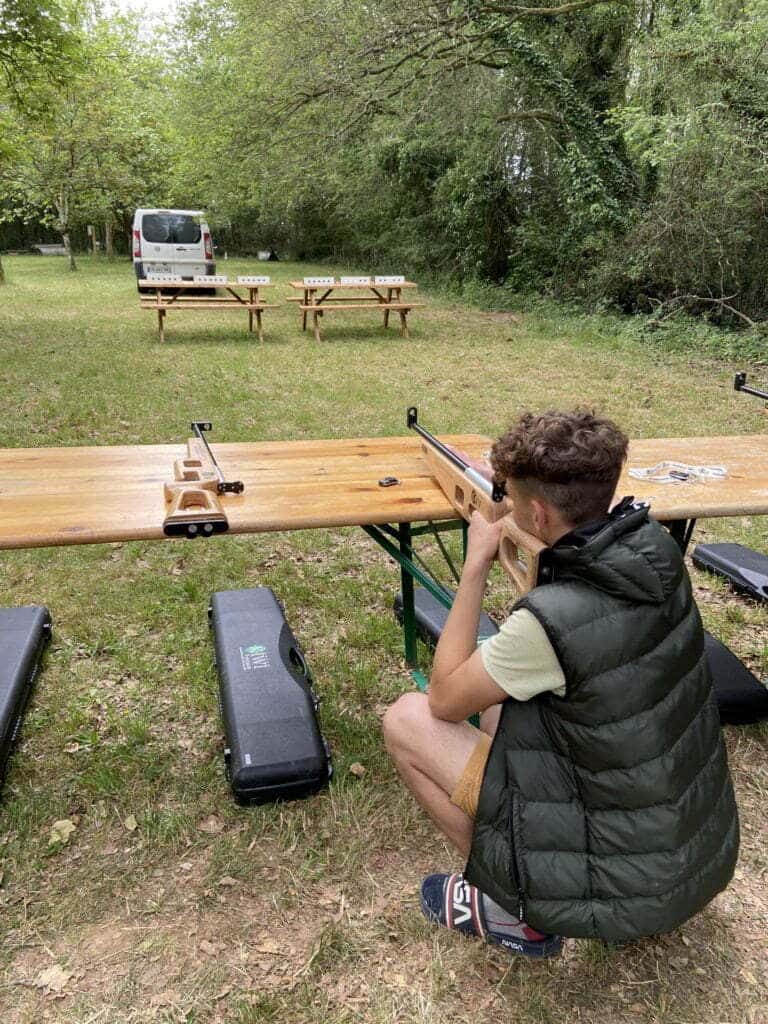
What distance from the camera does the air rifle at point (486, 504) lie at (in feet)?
5.64

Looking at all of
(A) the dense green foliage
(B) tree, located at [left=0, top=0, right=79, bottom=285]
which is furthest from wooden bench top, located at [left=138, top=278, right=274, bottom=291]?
(A) the dense green foliage

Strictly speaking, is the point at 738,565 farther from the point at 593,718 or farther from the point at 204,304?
the point at 204,304

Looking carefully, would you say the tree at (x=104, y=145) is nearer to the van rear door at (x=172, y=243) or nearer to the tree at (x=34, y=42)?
the van rear door at (x=172, y=243)

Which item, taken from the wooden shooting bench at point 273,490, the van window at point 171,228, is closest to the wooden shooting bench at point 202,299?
the van window at point 171,228

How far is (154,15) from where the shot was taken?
24016 mm

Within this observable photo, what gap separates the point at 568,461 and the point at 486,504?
0.47 meters

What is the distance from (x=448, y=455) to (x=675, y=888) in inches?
54.2

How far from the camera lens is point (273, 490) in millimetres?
2412

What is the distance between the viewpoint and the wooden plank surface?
212 cm

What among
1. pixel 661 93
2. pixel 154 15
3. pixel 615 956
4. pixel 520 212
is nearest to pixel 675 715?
pixel 615 956

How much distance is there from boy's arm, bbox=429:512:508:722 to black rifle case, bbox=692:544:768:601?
8.52 ft

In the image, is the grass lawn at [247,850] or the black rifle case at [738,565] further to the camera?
the black rifle case at [738,565]

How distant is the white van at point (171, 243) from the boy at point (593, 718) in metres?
14.1

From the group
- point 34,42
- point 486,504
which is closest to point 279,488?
point 486,504
